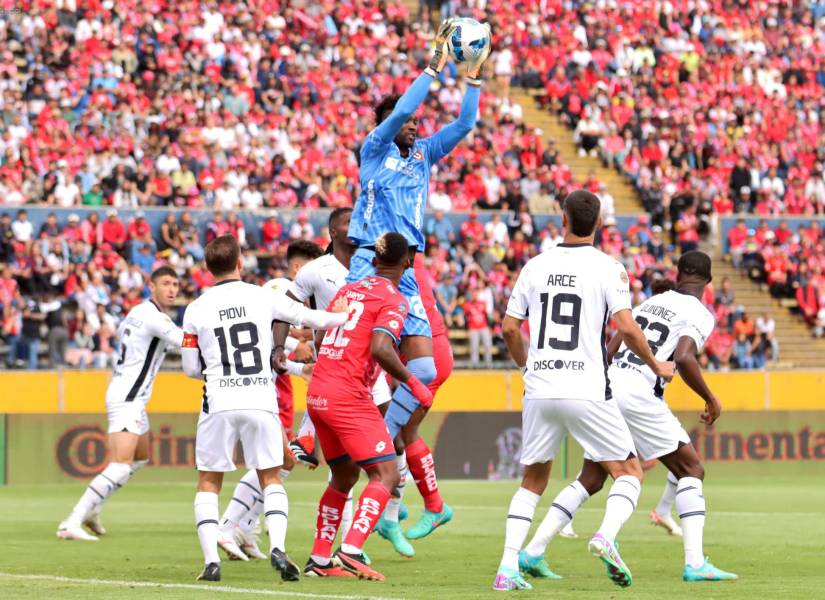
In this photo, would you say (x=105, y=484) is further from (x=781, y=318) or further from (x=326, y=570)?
(x=781, y=318)

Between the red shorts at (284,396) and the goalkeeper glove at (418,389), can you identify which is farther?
the red shorts at (284,396)

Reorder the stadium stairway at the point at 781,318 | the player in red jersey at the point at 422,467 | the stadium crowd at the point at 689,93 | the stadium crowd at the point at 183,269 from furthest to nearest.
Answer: the stadium crowd at the point at 689,93 → the stadium stairway at the point at 781,318 → the stadium crowd at the point at 183,269 → the player in red jersey at the point at 422,467

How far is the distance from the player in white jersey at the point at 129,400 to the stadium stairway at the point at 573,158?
69.9ft

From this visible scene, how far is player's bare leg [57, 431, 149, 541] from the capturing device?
14711 millimetres

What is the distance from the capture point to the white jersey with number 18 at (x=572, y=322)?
10.2 meters

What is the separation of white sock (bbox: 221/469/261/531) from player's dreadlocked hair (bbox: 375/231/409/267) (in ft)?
8.18

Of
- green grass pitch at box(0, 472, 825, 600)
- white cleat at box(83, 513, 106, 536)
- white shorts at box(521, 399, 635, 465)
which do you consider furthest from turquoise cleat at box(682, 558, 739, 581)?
white cleat at box(83, 513, 106, 536)

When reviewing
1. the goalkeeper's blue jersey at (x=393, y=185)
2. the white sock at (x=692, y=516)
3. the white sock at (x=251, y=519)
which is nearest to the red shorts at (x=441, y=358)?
the goalkeeper's blue jersey at (x=393, y=185)

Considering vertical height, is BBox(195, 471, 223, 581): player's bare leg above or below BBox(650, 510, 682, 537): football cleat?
above

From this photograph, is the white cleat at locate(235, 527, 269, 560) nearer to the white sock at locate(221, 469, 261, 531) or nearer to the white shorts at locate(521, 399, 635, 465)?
the white sock at locate(221, 469, 261, 531)

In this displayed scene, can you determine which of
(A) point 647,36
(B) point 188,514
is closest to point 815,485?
(B) point 188,514

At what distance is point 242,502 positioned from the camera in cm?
1280

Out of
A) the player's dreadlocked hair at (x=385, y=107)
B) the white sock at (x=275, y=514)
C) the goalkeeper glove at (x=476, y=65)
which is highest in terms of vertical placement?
the goalkeeper glove at (x=476, y=65)

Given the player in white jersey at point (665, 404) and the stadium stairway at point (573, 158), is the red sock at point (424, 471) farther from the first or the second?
the stadium stairway at point (573, 158)
